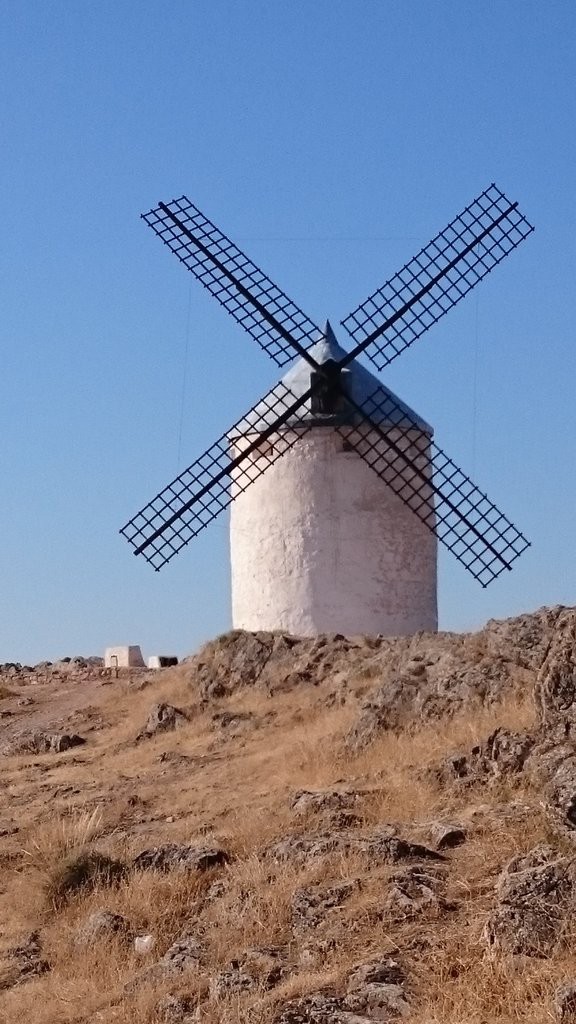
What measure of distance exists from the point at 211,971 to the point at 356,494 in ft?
37.7

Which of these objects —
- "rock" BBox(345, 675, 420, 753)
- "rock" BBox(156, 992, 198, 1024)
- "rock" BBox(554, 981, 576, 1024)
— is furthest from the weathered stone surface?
"rock" BBox(345, 675, 420, 753)

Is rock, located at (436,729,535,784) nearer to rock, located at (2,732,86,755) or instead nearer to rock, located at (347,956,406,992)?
rock, located at (347,956,406,992)

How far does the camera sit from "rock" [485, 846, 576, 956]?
7441 millimetres

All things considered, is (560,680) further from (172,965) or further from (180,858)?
(180,858)

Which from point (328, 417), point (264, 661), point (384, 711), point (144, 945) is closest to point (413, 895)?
point (144, 945)

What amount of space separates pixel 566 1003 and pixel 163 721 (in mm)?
12104

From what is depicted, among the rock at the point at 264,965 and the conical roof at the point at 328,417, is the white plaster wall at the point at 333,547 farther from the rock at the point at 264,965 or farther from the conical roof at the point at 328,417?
the rock at the point at 264,965

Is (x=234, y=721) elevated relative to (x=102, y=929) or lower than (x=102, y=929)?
elevated

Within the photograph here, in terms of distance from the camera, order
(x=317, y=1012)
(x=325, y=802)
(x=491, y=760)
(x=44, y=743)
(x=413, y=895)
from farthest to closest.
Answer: (x=44, y=743) → (x=325, y=802) → (x=491, y=760) → (x=413, y=895) → (x=317, y=1012)

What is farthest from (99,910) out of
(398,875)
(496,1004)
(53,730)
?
(53,730)

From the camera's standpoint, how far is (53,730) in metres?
19.6

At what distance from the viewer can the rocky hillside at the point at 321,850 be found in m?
7.65

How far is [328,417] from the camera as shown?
1953 cm

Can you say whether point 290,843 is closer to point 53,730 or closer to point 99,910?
point 99,910
